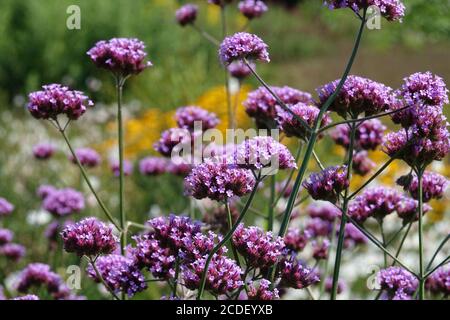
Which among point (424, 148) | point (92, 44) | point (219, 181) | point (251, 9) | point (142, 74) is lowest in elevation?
point (219, 181)

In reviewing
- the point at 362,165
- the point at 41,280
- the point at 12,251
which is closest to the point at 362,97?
the point at 362,165

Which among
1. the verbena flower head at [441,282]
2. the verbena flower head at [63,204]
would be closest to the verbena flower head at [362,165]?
the verbena flower head at [441,282]

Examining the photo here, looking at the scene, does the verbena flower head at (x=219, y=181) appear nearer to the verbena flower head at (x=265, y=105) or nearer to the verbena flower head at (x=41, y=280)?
the verbena flower head at (x=265, y=105)

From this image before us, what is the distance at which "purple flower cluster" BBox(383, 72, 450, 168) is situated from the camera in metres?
1.99

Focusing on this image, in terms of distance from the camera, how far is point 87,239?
1986 millimetres

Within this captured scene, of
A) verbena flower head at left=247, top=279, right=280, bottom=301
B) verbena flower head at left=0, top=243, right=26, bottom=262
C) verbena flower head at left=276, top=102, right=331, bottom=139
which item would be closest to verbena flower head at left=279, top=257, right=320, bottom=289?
verbena flower head at left=247, top=279, right=280, bottom=301

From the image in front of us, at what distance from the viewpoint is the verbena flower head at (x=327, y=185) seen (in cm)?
204

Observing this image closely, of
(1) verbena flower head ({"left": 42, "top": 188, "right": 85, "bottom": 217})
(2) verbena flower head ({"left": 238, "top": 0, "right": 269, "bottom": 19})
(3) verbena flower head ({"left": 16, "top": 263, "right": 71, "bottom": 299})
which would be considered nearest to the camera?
(3) verbena flower head ({"left": 16, "top": 263, "right": 71, "bottom": 299})

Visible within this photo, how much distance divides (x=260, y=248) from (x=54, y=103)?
2.68 feet

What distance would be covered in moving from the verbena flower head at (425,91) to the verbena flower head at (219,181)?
49cm

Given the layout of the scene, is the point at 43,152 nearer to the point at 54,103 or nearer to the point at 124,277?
the point at 54,103

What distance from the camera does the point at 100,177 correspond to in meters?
6.46

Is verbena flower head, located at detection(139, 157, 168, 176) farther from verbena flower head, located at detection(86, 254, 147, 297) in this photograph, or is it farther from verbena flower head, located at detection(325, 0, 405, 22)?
verbena flower head, located at detection(325, 0, 405, 22)

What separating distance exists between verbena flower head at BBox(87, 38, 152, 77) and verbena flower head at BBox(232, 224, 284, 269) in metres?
0.75
